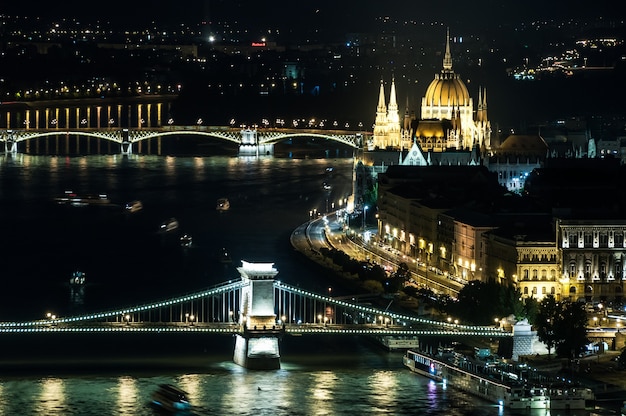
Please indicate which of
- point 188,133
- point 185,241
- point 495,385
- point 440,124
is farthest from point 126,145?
point 495,385

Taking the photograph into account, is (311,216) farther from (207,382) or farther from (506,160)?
(207,382)

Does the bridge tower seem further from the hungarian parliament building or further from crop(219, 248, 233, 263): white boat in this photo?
crop(219, 248, 233, 263): white boat

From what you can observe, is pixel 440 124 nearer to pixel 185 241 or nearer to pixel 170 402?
pixel 185 241

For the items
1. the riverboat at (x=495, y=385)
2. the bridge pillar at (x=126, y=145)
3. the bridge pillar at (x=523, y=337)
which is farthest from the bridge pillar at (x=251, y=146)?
the riverboat at (x=495, y=385)

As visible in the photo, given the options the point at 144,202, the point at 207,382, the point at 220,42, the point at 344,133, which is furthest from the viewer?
A: the point at 220,42

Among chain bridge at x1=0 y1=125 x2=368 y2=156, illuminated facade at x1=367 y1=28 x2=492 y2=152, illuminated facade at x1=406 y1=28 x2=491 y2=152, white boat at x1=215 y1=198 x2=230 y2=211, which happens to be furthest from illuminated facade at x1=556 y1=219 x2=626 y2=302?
chain bridge at x1=0 y1=125 x2=368 y2=156

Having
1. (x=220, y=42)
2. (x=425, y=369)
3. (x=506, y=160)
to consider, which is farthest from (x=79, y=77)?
(x=425, y=369)
